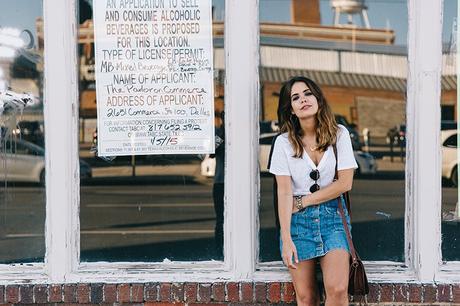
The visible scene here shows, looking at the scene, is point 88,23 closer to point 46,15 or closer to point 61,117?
point 46,15


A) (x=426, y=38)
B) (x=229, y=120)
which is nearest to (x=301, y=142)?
(x=229, y=120)

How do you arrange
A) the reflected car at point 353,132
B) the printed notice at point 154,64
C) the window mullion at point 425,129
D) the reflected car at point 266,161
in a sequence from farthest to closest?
1. the reflected car at point 353,132
2. the reflected car at point 266,161
3. the printed notice at point 154,64
4. the window mullion at point 425,129

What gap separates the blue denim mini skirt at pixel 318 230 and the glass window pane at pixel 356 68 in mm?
2206

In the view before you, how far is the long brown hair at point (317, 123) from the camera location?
14.0 ft

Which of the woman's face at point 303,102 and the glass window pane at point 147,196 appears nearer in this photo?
the woman's face at point 303,102

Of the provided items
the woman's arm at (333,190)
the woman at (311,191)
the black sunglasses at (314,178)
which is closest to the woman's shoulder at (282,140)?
the woman at (311,191)

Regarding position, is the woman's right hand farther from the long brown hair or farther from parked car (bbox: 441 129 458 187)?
parked car (bbox: 441 129 458 187)

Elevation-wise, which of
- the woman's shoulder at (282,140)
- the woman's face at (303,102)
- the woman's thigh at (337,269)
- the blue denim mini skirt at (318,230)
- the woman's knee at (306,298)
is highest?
the woman's face at (303,102)

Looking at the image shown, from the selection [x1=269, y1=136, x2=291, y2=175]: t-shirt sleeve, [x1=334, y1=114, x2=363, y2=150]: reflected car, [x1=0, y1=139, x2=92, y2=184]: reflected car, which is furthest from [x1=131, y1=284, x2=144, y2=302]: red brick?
[x1=334, y1=114, x2=363, y2=150]: reflected car

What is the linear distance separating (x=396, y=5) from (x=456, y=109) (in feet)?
10.7

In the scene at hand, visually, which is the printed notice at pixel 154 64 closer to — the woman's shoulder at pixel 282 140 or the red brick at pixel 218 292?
the woman's shoulder at pixel 282 140

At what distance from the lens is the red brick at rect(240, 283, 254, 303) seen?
4777mm

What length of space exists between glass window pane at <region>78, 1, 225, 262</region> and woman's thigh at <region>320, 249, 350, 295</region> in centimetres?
100

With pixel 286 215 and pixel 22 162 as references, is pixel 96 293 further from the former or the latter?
pixel 286 215
